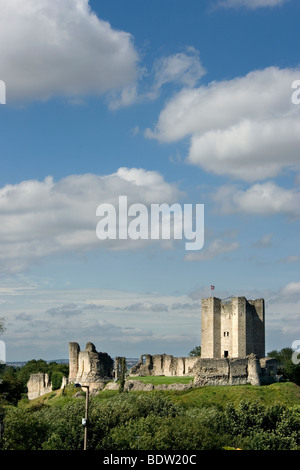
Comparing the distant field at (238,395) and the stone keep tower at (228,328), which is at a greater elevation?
the stone keep tower at (228,328)

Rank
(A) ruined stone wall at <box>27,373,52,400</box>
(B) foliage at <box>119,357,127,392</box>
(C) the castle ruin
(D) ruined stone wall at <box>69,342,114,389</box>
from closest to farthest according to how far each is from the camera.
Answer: (B) foliage at <box>119,357,127,392</box> < (D) ruined stone wall at <box>69,342,114,389</box> < (C) the castle ruin < (A) ruined stone wall at <box>27,373,52,400</box>

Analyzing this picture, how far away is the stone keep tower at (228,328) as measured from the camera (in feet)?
276

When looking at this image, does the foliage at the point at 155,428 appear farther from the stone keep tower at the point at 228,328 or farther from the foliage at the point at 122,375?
the stone keep tower at the point at 228,328

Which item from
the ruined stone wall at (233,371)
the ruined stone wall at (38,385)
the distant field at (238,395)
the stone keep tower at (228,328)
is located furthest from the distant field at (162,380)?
the ruined stone wall at (38,385)

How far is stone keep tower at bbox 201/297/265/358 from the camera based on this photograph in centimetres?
8412

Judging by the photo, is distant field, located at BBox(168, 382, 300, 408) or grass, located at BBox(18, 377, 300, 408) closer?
grass, located at BBox(18, 377, 300, 408)

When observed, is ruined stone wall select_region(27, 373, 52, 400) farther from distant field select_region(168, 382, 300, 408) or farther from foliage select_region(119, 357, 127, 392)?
distant field select_region(168, 382, 300, 408)

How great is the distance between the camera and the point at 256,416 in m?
57.4

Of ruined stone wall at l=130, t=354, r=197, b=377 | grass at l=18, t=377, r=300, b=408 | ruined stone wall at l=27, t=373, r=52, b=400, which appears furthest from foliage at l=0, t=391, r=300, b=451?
ruined stone wall at l=27, t=373, r=52, b=400

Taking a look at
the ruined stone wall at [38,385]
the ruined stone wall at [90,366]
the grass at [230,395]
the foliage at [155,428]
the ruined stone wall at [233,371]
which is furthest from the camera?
the ruined stone wall at [38,385]

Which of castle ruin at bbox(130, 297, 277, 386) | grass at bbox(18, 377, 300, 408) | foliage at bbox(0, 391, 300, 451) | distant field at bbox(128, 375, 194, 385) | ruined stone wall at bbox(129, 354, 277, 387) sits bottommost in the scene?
foliage at bbox(0, 391, 300, 451)

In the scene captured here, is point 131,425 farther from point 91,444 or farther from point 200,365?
point 200,365

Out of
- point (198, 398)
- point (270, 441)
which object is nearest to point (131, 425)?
point (270, 441)
